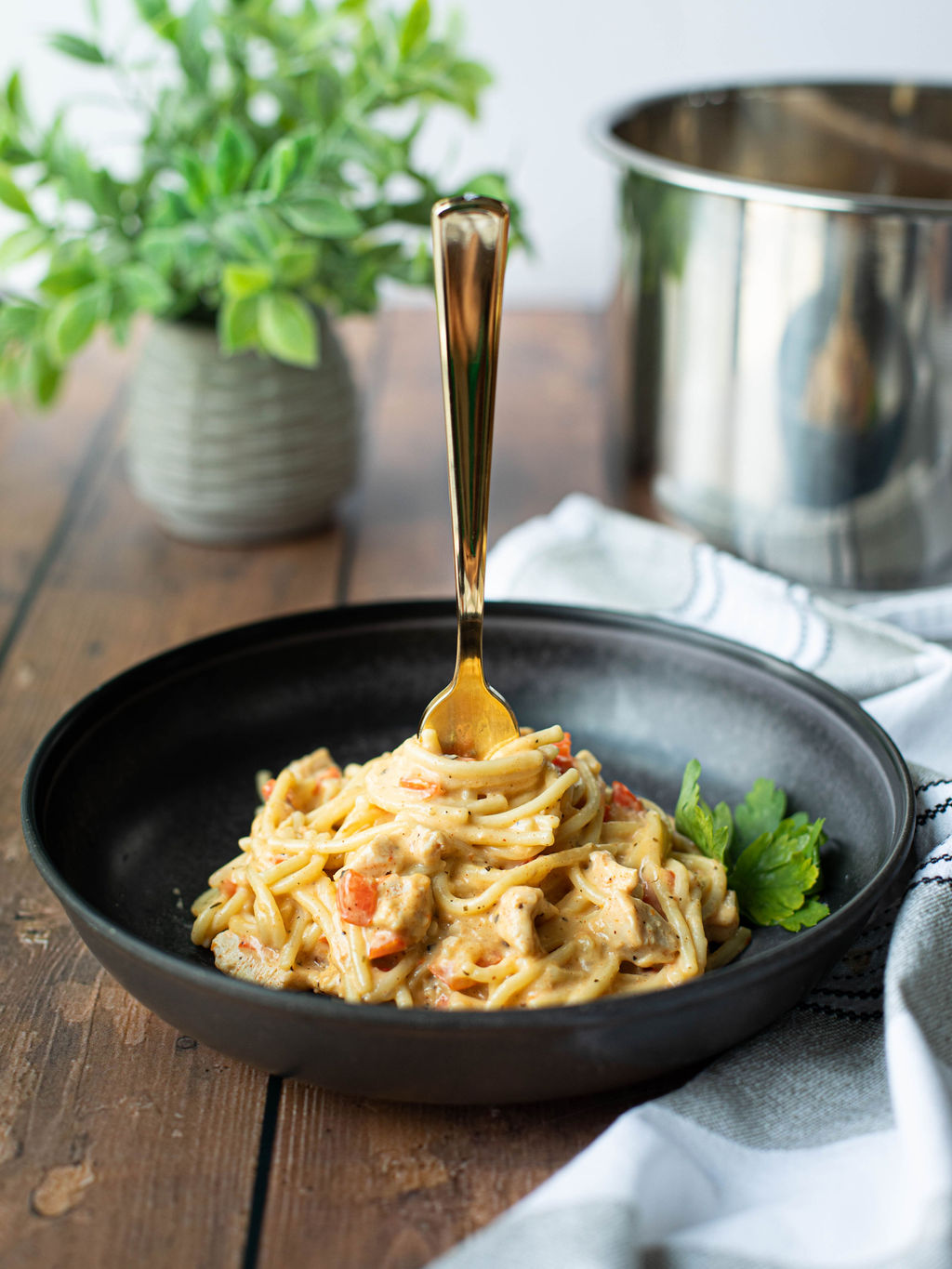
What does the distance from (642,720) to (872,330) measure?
90 cm

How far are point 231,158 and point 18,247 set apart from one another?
0.46 meters

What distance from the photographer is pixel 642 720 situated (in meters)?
2.09

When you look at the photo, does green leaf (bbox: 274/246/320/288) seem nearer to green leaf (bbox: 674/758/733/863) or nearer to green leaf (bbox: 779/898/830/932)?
green leaf (bbox: 674/758/733/863)

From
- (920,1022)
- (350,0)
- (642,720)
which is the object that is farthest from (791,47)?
(920,1022)

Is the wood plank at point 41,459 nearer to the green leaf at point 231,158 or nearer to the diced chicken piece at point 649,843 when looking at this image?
the green leaf at point 231,158

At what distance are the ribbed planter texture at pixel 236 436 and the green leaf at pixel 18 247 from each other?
1.18 ft

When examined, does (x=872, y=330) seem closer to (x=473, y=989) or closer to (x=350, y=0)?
(x=350, y=0)

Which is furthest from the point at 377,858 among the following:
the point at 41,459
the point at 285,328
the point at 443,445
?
the point at 41,459

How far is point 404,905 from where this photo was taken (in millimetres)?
1480

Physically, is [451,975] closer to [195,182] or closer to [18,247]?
[195,182]

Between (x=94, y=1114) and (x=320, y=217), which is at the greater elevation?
(x=320, y=217)

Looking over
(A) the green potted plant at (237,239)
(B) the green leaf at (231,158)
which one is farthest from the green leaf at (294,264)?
(B) the green leaf at (231,158)

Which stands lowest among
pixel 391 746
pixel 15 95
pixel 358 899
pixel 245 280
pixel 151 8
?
pixel 391 746

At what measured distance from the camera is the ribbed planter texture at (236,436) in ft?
9.19
